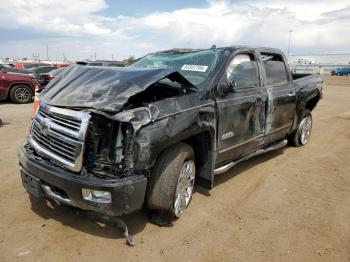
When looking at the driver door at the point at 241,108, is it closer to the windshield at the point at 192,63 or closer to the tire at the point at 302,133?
the windshield at the point at 192,63

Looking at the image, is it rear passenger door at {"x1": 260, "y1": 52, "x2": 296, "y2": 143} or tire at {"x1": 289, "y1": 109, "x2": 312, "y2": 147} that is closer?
rear passenger door at {"x1": 260, "y1": 52, "x2": 296, "y2": 143}

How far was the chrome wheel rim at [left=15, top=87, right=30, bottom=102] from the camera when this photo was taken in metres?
13.8

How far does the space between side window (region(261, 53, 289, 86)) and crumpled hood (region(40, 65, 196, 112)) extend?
82.6 inches

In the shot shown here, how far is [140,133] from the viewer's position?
10.9 feet

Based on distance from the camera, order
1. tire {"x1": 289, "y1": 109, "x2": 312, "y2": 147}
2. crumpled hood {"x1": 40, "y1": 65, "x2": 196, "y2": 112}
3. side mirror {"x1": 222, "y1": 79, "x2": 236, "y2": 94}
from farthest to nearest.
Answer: tire {"x1": 289, "y1": 109, "x2": 312, "y2": 147}
side mirror {"x1": 222, "y1": 79, "x2": 236, "y2": 94}
crumpled hood {"x1": 40, "y1": 65, "x2": 196, "y2": 112}

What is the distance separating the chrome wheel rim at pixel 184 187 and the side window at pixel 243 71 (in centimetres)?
130

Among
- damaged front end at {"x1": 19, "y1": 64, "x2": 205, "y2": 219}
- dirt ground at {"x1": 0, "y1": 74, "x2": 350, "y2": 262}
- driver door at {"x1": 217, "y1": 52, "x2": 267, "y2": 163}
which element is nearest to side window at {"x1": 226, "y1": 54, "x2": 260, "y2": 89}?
driver door at {"x1": 217, "y1": 52, "x2": 267, "y2": 163}

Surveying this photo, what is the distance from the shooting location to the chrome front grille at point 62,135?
11.0ft

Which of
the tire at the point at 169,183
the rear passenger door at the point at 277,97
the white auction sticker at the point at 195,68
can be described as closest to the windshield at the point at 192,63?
the white auction sticker at the point at 195,68

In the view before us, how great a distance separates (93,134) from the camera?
334 centimetres

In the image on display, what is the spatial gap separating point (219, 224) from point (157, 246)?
2.67 ft

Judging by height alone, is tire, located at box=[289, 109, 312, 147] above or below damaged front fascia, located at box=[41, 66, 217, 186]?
below

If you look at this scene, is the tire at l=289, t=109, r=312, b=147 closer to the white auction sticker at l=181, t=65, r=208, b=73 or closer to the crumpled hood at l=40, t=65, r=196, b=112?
the white auction sticker at l=181, t=65, r=208, b=73

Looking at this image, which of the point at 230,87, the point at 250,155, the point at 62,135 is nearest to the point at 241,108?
the point at 230,87
